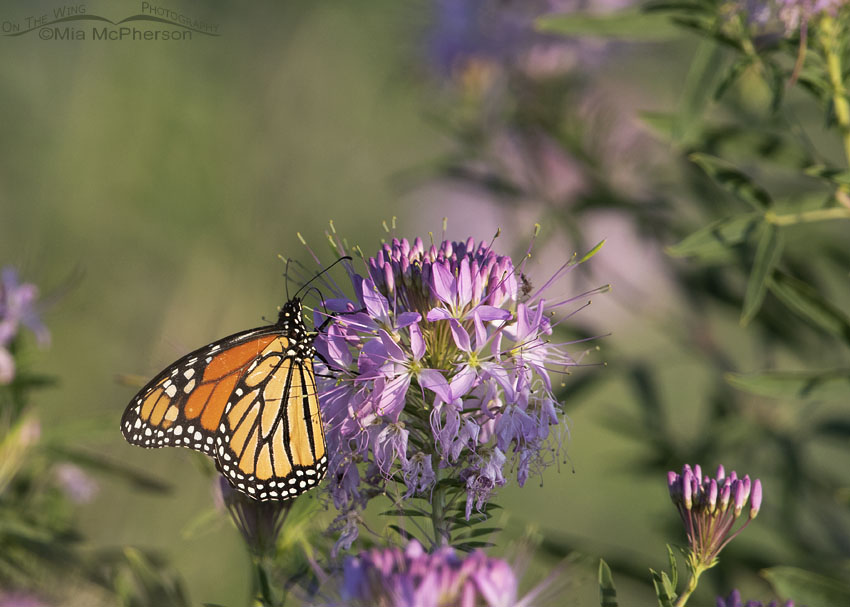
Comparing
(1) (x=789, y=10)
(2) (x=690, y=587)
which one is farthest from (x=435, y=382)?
(1) (x=789, y=10)

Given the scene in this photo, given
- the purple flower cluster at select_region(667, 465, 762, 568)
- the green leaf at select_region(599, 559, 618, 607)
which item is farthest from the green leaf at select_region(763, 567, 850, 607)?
the green leaf at select_region(599, 559, 618, 607)

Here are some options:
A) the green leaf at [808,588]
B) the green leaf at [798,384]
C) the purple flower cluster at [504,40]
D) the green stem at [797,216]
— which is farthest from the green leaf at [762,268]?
the purple flower cluster at [504,40]

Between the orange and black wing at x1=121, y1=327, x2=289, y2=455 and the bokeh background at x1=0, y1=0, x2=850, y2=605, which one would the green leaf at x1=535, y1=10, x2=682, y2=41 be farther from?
the orange and black wing at x1=121, y1=327, x2=289, y2=455

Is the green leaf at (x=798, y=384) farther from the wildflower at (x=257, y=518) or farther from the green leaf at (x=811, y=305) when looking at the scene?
the wildflower at (x=257, y=518)

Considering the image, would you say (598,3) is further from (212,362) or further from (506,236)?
(212,362)

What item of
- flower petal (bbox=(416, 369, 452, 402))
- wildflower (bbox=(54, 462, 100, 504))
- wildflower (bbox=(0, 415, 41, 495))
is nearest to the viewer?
flower petal (bbox=(416, 369, 452, 402))

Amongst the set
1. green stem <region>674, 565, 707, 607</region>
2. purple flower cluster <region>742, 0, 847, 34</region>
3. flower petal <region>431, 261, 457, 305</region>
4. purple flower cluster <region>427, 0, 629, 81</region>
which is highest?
purple flower cluster <region>427, 0, 629, 81</region>
